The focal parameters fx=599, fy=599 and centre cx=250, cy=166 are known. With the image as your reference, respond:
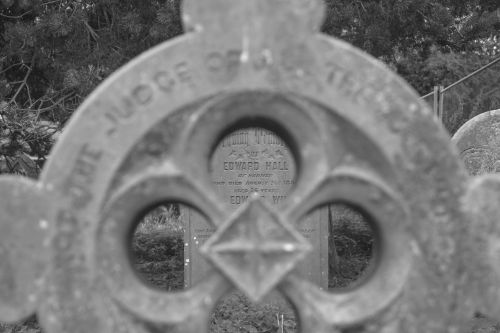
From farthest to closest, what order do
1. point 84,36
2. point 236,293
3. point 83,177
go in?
point 236,293 < point 84,36 < point 83,177

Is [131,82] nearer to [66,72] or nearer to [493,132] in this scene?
[66,72]

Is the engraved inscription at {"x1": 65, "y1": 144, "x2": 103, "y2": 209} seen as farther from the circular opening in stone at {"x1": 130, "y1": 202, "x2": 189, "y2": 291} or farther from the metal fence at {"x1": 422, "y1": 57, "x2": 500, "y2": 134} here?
the metal fence at {"x1": 422, "y1": 57, "x2": 500, "y2": 134}

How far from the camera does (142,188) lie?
6.48 ft

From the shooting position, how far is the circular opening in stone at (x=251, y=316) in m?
5.06

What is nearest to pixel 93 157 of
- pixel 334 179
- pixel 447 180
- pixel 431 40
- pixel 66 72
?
pixel 334 179

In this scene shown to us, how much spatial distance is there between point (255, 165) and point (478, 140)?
273cm

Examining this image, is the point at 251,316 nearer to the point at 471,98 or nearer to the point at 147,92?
the point at 147,92

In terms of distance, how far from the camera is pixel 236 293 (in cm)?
598

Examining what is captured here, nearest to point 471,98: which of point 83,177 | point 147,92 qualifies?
point 147,92

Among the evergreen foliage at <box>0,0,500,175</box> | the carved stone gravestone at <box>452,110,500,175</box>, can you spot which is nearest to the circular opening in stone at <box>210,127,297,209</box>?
the evergreen foliage at <box>0,0,500,175</box>

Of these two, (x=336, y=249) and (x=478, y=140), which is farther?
(x=336, y=249)

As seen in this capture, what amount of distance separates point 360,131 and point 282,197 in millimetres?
4089

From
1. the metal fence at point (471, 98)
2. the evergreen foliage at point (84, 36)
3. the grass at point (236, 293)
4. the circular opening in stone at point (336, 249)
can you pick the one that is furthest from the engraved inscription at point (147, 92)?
the metal fence at point (471, 98)

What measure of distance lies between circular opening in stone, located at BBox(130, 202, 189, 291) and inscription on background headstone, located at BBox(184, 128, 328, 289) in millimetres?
178
